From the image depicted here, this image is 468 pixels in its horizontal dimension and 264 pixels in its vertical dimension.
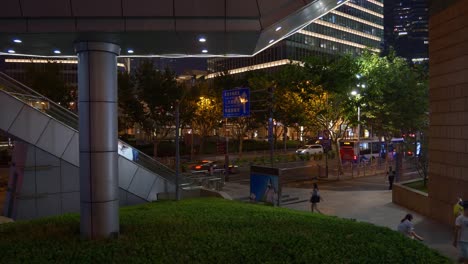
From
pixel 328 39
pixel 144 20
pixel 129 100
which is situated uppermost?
pixel 328 39

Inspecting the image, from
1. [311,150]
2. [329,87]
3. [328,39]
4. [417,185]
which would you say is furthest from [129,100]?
[328,39]

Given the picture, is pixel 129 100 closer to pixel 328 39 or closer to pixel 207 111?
pixel 207 111

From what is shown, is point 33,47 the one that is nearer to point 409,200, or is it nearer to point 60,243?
point 60,243

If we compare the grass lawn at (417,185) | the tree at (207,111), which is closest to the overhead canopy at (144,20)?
the grass lawn at (417,185)

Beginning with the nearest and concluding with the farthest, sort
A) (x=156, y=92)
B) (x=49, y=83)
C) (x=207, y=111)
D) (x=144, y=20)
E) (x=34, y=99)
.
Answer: (x=144, y=20) → (x=34, y=99) → (x=156, y=92) → (x=49, y=83) → (x=207, y=111)

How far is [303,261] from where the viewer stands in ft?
24.4

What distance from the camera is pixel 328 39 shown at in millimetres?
95375

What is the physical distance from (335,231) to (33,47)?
9.06 m

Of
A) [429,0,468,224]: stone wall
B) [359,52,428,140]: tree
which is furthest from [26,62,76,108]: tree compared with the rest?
[429,0,468,224]: stone wall

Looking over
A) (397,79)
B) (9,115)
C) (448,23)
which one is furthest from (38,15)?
(397,79)

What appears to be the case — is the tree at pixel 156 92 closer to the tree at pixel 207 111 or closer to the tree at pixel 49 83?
the tree at pixel 207 111

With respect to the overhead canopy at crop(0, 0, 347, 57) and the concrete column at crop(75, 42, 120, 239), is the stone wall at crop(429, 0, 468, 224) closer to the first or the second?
the overhead canopy at crop(0, 0, 347, 57)

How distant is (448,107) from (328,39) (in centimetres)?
8213

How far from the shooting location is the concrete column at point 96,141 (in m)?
9.80
